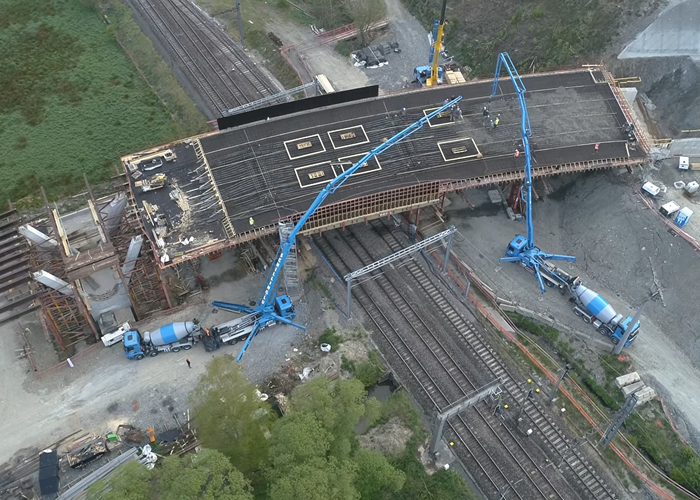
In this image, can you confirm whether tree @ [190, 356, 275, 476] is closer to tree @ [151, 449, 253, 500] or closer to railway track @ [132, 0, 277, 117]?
tree @ [151, 449, 253, 500]

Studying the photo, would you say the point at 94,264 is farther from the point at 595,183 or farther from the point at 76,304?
the point at 595,183

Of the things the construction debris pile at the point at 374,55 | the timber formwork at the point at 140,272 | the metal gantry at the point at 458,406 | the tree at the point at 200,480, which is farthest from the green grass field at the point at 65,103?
the metal gantry at the point at 458,406

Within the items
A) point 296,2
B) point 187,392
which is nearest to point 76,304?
point 187,392

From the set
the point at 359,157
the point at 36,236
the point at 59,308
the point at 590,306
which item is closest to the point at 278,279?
the point at 359,157

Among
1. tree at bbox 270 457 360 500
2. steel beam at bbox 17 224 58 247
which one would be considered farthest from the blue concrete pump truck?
steel beam at bbox 17 224 58 247

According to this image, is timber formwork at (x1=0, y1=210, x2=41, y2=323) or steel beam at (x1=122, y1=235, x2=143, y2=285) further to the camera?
timber formwork at (x1=0, y1=210, x2=41, y2=323)

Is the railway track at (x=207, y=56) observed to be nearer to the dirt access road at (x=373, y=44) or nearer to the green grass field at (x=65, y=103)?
the dirt access road at (x=373, y=44)
